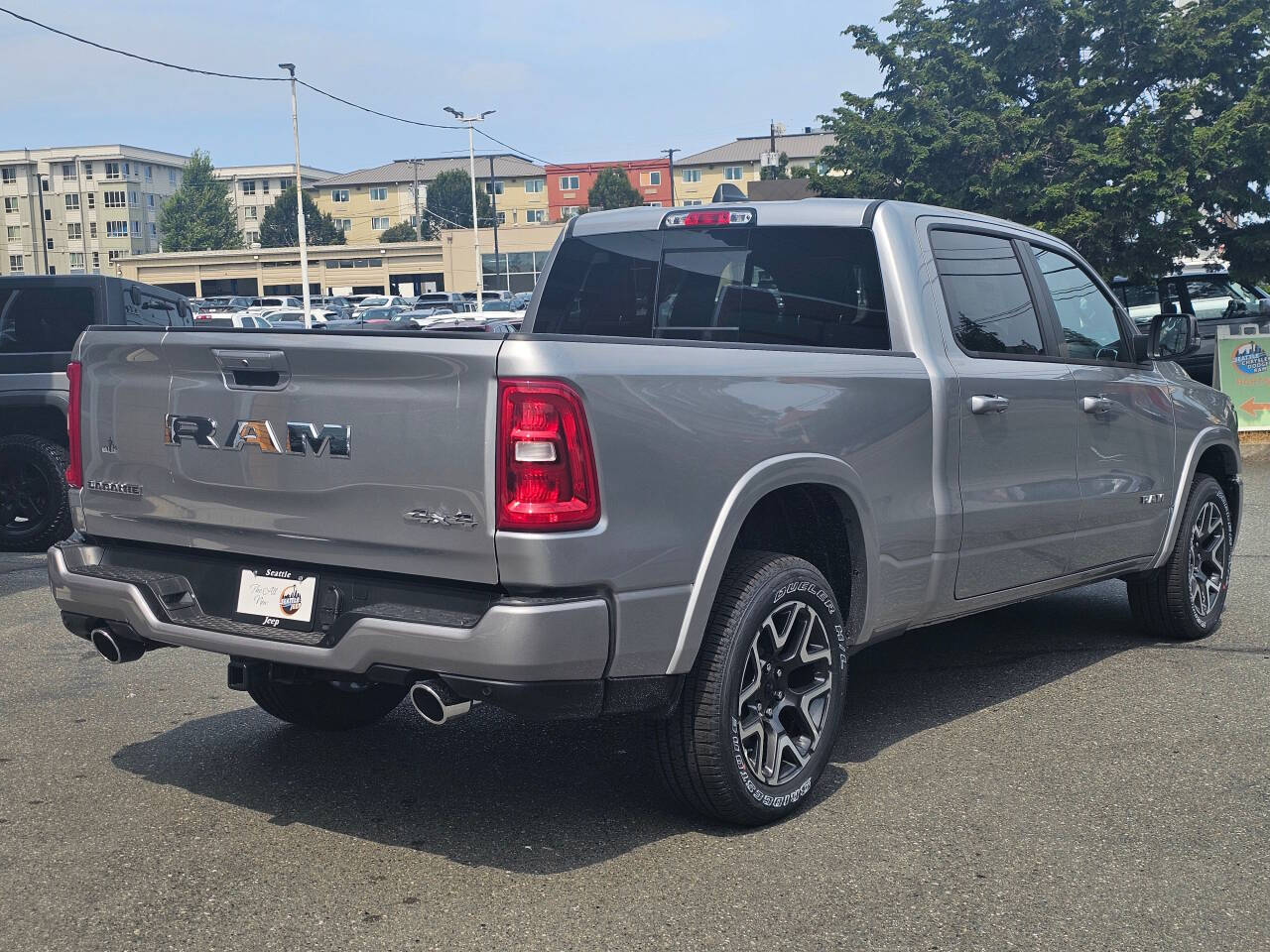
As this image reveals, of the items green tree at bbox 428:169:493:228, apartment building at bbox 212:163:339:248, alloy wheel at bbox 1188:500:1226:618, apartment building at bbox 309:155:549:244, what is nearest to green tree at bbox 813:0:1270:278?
alloy wheel at bbox 1188:500:1226:618

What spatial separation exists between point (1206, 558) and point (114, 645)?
16.5 ft

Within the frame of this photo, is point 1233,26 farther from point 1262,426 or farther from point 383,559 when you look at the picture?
point 383,559

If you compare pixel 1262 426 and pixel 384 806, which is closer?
pixel 384 806

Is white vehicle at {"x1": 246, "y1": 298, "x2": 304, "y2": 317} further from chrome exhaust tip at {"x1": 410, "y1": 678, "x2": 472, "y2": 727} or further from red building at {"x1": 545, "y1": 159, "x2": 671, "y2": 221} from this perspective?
chrome exhaust tip at {"x1": 410, "y1": 678, "x2": 472, "y2": 727}

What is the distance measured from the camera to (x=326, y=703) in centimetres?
520

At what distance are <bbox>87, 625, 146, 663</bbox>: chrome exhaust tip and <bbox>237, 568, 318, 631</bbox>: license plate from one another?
0.53 metres

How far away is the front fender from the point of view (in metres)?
3.86

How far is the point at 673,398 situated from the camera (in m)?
3.85

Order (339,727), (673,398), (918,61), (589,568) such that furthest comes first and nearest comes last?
(918,61)
(339,727)
(673,398)
(589,568)

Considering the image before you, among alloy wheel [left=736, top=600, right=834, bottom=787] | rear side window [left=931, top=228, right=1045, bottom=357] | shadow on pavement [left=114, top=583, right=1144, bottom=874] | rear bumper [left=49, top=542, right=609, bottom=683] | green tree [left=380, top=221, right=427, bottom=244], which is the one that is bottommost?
shadow on pavement [left=114, top=583, right=1144, bottom=874]

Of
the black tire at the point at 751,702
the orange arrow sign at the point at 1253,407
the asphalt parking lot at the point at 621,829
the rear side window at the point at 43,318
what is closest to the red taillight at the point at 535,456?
the black tire at the point at 751,702

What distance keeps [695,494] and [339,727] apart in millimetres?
2102

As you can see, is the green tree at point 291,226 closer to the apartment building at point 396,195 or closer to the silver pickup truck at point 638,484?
the apartment building at point 396,195

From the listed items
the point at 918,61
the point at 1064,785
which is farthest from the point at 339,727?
the point at 918,61
